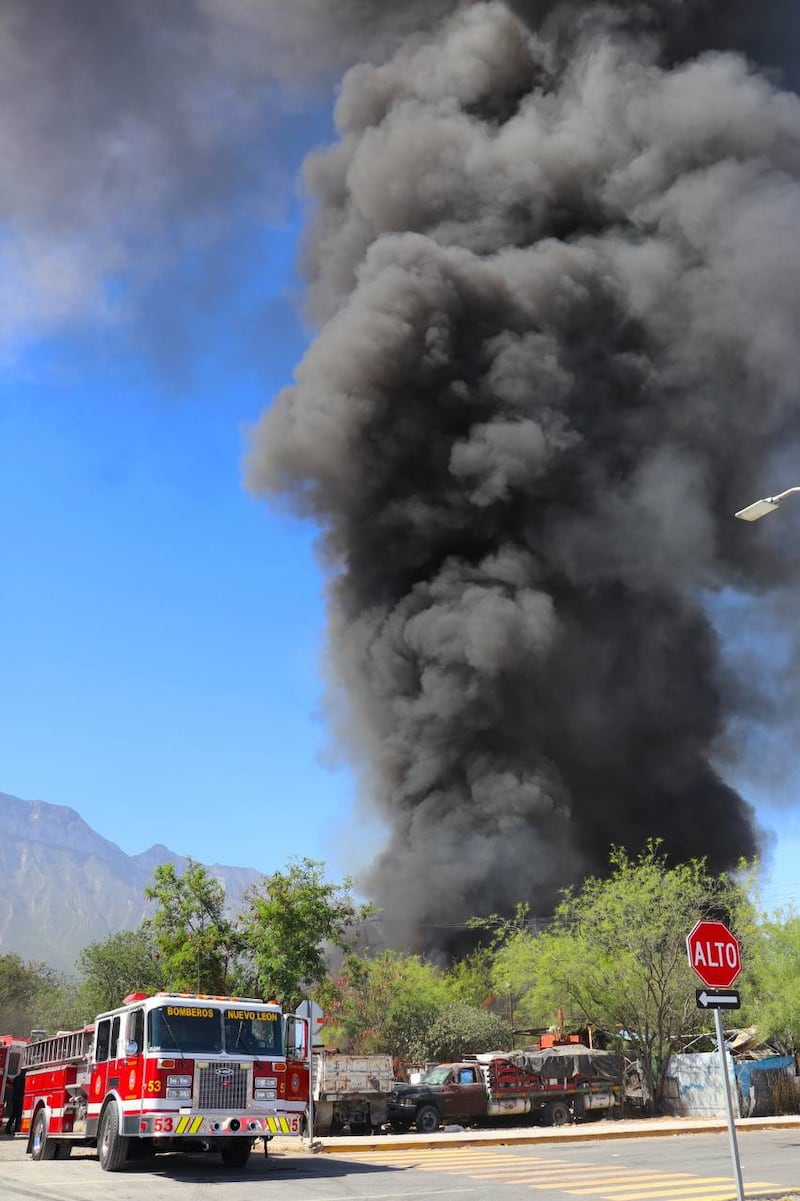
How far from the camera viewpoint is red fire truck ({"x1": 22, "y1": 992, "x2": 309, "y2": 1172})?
420 inches

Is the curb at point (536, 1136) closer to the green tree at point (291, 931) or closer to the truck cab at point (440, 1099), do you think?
the truck cab at point (440, 1099)

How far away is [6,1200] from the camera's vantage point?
937 centimetres

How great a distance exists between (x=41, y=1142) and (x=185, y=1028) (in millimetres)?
4552

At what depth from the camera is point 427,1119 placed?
19.1 m

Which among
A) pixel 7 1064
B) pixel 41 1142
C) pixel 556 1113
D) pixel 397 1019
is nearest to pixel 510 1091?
pixel 556 1113

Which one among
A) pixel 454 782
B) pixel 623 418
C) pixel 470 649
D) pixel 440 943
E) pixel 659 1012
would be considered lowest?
pixel 659 1012

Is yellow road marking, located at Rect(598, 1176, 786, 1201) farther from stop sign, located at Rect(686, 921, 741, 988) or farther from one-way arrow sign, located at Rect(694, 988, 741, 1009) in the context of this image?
A: stop sign, located at Rect(686, 921, 741, 988)

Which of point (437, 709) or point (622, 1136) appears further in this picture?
point (437, 709)

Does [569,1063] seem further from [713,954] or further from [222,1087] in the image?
[713,954]

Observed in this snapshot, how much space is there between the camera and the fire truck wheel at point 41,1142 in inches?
541

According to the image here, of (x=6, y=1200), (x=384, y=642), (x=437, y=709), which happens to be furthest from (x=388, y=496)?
(x=6, y=1200)

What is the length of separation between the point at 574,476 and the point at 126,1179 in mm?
40752

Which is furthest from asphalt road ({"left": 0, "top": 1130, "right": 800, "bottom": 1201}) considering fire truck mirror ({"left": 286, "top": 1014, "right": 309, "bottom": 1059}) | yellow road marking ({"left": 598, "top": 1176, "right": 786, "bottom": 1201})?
fire truck mirror ({"left": 286, "top": 1014, "right": 309, "bottom": 1059})

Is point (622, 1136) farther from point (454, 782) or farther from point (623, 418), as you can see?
point (623, 418)
